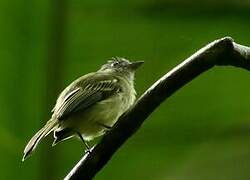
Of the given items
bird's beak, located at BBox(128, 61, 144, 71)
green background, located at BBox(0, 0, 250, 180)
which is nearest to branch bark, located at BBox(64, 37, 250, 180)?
green background, located at BBox(0, 0, 250, 180)

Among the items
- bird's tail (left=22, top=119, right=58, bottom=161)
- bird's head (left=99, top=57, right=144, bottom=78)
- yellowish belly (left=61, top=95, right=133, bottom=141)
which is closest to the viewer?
bird's tail (left=22, top=119, right=58, bottom=161)

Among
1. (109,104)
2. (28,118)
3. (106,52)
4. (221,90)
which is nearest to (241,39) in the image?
(221,90)

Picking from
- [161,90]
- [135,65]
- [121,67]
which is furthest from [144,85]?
[121,67]

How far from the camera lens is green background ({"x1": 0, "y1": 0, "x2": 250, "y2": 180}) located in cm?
79

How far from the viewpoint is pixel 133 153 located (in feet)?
2.97

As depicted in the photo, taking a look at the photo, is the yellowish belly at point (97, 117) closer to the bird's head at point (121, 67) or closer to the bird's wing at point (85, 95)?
the bird's wing at point (85, 95)

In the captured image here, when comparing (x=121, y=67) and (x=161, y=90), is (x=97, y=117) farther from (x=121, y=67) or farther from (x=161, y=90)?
(x=161, y=90)

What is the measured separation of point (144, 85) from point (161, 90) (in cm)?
21

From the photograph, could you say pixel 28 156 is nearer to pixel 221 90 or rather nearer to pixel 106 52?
pixel 106 52

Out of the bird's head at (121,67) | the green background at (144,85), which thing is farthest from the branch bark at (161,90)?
the bird's head at (121,67)

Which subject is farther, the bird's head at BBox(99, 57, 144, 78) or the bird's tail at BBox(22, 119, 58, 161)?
the bird's head at BBox(99, 57, 144, 78)

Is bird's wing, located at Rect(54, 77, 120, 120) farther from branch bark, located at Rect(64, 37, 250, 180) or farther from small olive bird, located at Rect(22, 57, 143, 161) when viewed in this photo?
branch bark, located at Rect(64, 37, 250, 180)

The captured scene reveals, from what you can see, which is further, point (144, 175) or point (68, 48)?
point (144, 175)

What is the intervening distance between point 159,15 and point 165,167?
208mm
